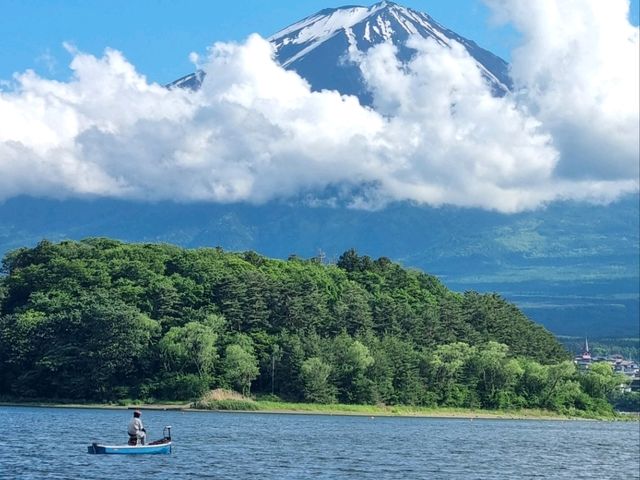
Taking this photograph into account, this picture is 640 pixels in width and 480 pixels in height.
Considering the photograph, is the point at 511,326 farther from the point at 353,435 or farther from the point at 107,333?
the point at 353,435

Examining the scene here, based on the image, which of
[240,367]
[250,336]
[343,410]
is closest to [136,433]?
[240,367]

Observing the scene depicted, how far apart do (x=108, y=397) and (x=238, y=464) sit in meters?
52.7

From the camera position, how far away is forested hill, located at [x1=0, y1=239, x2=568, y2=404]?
102000 millimetres

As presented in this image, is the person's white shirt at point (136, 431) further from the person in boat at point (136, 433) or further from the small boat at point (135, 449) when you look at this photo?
the small boat at point (135, 449)

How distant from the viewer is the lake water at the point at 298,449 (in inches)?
1929

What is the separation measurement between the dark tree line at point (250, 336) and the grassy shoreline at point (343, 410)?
40.3 inches

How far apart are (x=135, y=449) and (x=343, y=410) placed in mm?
53785

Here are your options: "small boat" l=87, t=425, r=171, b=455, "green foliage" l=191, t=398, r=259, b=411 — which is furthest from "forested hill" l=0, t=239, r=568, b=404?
"small boat" l=87, t=425, r=171, b=455

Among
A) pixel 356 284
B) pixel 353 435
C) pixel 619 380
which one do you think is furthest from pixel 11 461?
pixel 619 380

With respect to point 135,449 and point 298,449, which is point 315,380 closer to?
point 298,449

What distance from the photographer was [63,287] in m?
111

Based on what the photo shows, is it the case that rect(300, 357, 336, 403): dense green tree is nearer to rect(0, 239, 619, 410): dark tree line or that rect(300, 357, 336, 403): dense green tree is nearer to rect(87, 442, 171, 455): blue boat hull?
rect(0, 239, 619, 410): dark tree line

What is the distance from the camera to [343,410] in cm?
10588

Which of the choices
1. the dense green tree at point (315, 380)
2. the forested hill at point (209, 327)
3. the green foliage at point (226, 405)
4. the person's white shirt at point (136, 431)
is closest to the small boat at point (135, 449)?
the person's white shirt at point (136, 431)
